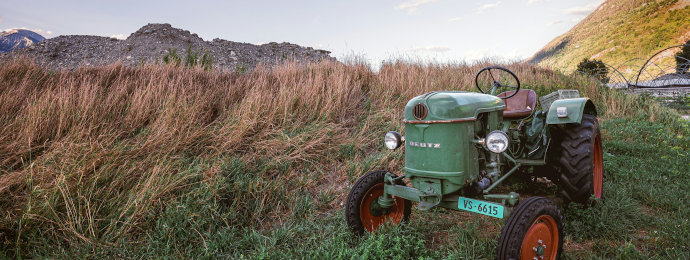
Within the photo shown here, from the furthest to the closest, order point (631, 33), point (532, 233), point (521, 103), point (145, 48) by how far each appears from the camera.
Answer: point (631, 33)
point (145, 48)
point (521, 103)
point (532, 233)

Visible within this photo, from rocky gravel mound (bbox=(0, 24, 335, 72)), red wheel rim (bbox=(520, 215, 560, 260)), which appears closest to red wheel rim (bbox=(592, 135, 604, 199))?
red wheel rim (bbox=(520, 215, 560, 260))

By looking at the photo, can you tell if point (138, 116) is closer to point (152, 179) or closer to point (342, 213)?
point (152, 179)

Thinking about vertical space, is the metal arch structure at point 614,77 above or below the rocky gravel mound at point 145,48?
below

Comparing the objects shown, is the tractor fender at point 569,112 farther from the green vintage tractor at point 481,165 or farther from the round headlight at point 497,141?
the round headlight at point 497,141

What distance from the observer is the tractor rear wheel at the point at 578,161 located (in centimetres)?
265

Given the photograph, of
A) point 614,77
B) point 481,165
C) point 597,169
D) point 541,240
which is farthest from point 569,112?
point 614,77

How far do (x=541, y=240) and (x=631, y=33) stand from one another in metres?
41.9

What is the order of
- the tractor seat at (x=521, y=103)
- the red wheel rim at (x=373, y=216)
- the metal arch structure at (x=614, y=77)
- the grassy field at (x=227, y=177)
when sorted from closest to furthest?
the grassy field at (x=227, y=177) < the red wheel rim at (x=373, y=216) < the tractor seat at (x=521, y=103) < the metal arch structure at (x=614, y=77)

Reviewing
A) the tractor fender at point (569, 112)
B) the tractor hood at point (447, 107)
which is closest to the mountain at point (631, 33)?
the tractor fender at point (569, 112)

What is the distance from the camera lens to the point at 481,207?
204 centimetres

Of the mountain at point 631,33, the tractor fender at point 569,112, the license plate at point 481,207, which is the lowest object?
the license plate at point 481,207

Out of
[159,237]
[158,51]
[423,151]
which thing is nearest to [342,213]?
[423,151]

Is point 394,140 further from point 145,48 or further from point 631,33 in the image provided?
point 631,33

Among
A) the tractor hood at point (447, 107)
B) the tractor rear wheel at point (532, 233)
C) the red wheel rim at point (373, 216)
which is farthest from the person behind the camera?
the red wheel rim at point (373, 216)
